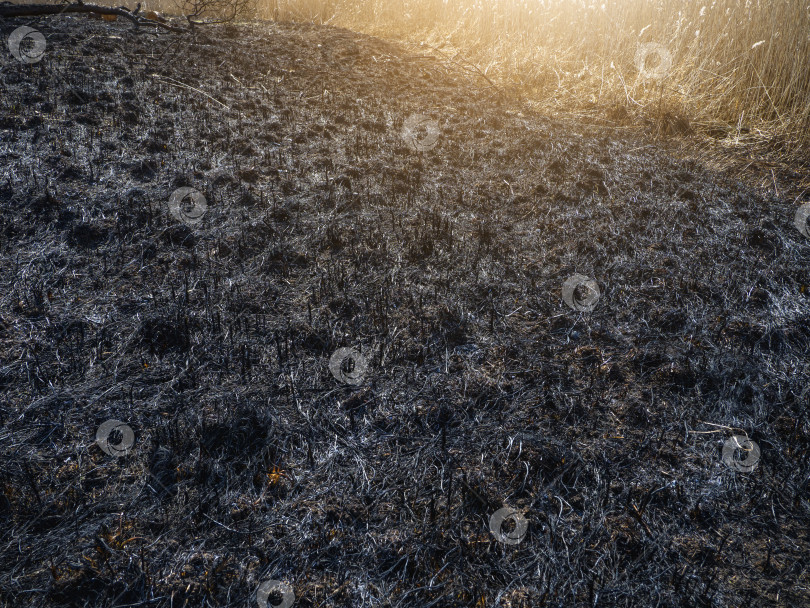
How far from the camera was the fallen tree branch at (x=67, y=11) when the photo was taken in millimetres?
7172

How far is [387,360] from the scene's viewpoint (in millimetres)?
3469

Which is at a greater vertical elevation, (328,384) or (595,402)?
(595,402)

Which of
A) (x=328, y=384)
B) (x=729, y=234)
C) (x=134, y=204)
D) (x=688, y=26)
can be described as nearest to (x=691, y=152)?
(x=729, y=234)

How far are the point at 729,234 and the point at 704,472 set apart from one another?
2.34 m

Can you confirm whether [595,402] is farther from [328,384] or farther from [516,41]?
[516,41]

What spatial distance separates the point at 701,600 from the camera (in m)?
2.28
